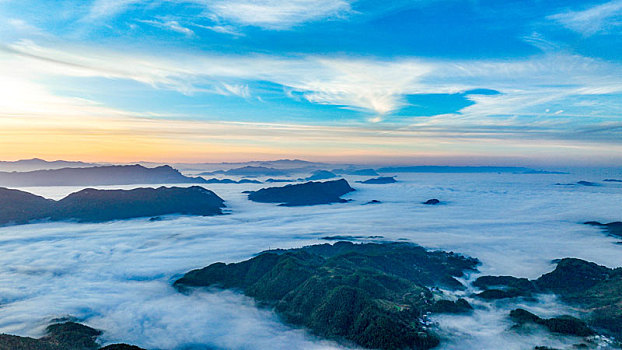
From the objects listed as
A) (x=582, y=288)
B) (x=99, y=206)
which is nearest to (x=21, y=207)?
(x=99, y=206)

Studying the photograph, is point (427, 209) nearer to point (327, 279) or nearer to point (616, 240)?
point (616, 240)

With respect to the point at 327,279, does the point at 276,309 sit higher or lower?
lower

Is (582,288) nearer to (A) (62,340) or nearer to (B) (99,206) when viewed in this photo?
(A) (62,340)

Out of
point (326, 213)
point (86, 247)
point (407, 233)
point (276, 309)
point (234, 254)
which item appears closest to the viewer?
point (276, 309)

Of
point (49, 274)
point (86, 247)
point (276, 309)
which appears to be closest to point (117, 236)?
point (86, 247)

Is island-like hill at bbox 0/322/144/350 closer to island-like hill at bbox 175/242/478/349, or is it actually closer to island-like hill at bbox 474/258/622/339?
island-like hill at bbox 175/242/478/349

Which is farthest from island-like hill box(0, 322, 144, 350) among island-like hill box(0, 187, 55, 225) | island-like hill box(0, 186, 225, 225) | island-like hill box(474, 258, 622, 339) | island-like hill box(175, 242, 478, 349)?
island-like hill box(0, 187, 55, 225)
